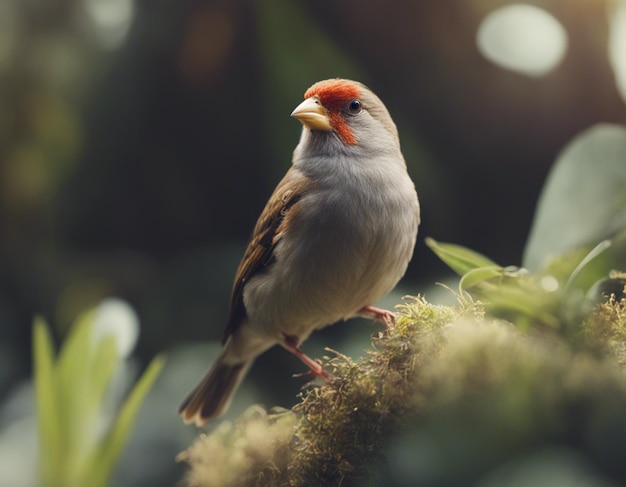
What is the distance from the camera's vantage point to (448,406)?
1102 millimetres

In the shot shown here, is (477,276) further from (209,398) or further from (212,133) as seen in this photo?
(212,133)

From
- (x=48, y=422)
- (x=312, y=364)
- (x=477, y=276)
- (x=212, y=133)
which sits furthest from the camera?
(x=212, y=133)

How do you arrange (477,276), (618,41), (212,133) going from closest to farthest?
1. (477,276)
2. (618,41)
3. (212,133)

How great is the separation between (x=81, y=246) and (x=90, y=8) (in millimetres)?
1040

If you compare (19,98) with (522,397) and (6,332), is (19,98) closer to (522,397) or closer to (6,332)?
(6,332)

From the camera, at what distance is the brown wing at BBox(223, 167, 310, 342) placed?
1.77m

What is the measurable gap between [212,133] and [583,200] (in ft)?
5.46

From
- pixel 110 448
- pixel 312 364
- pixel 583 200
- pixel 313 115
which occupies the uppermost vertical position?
pixel 313 115

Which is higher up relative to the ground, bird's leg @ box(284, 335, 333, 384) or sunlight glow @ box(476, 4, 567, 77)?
sunlight glow @ box(476, 4, 567, 77)

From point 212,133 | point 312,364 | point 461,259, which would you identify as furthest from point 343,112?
point 212,133

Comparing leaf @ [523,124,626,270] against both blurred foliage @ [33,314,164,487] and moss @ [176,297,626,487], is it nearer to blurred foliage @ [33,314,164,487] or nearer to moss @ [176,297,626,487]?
moss @ [176,297,626,487]

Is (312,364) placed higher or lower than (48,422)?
higher

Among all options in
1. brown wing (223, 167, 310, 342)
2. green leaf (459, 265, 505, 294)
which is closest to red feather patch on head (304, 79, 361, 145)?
brown wing (223, 167, 310, 342)

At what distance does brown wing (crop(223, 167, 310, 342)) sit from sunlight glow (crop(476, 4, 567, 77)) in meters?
1.15
